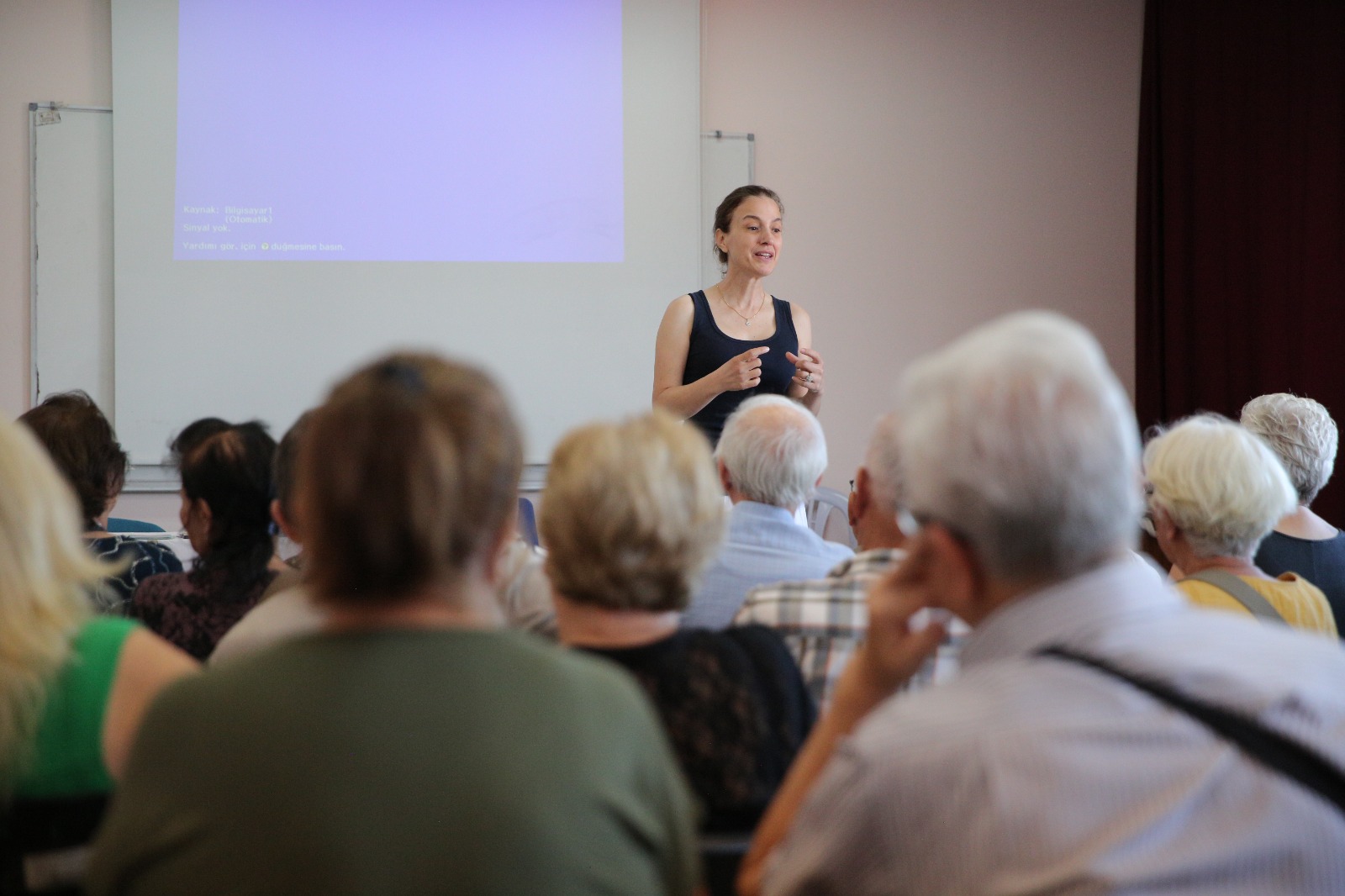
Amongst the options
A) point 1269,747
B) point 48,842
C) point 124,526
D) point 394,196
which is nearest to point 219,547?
point 48,842

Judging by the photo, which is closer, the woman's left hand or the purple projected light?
the woman's left hand

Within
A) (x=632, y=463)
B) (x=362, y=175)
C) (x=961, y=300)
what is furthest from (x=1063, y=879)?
(x=961, y=300)

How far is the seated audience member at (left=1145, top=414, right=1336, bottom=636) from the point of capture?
192cm

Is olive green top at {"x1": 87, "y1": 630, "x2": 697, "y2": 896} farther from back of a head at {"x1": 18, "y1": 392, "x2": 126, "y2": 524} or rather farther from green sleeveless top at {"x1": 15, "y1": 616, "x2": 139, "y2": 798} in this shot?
back of a head at {"x1": 18, "y1": 392, "x2": 126, "y2": 524}

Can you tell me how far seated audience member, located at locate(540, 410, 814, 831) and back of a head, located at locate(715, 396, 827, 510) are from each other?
843mm

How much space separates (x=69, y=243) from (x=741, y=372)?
307 cm

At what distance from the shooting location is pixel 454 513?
33.9 inches

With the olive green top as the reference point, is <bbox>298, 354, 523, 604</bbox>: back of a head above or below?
above

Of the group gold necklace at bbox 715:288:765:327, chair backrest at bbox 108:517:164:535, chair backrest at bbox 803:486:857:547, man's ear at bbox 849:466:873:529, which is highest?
gold necklace at bbox 715:288:765:327

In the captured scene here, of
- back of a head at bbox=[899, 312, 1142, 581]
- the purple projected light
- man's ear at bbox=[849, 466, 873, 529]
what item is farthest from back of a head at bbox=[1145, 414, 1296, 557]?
the purple projected light

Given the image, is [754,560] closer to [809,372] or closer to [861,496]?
[861,496]

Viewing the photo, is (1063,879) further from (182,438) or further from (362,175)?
(362,175)

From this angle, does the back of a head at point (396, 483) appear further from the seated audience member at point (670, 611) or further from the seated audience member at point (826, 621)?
the seated audience member at point (826, 621)

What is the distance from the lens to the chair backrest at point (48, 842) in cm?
106
